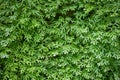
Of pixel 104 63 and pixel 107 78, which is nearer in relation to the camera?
pixel 104 63

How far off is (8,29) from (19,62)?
421 mm

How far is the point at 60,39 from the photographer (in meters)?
2.75

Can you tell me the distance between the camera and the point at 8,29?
272 cm

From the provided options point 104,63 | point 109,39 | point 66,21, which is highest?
point 66,21

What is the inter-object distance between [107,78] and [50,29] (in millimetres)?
926

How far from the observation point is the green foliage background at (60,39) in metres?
2.67

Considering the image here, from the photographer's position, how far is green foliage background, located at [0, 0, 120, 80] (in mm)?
2668

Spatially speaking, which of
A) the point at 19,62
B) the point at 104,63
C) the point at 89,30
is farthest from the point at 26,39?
the point at 104,63

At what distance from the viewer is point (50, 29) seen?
9.07ft

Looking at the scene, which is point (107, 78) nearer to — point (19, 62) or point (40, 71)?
point (40, 71)

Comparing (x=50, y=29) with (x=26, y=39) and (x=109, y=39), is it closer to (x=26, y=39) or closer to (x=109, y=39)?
(x=26, y=39)

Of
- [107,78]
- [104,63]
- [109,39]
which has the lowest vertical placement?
[107,78]

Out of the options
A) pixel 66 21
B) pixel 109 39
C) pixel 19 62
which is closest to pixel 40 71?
pixel 19 62

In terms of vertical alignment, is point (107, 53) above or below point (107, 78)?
above
